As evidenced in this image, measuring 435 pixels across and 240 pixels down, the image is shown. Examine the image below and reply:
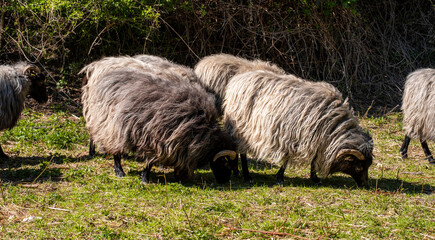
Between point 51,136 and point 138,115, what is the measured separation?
9.14 ft

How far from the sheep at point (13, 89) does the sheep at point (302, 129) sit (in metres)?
3.38

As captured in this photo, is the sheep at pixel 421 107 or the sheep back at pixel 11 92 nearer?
the sheep back at pixel 11 92

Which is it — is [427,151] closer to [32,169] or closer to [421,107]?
[421,107]

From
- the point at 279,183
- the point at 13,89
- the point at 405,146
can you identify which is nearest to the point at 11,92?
the point at 13,89

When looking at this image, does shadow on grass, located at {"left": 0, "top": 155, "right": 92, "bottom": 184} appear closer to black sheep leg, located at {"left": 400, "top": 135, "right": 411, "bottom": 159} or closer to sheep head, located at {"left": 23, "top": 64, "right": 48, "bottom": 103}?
sheep head, located at {"left": 23, "top": 64, "right": 48, "bottom": 103}

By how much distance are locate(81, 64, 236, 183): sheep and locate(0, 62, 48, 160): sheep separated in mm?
1520

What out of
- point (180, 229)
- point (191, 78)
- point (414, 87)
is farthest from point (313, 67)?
point (180, 229)

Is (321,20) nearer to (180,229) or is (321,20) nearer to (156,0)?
(156,0)

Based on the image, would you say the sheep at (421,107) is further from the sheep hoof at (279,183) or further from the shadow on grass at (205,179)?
the sheep hoof at (279,183)

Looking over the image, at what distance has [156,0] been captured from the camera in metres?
10.2

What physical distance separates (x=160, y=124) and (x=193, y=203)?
1157 mm

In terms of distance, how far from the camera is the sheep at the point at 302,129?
21.1ft

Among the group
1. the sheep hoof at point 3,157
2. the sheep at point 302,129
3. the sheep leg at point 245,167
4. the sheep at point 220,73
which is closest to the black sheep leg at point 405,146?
the sheep at point 302,129

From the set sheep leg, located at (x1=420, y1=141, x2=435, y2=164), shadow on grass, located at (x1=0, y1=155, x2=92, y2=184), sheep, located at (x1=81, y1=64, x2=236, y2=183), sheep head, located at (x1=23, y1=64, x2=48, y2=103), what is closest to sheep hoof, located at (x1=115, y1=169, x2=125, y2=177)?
sheep, located at (x1=81, y1=64, x2=236, y2=183)
